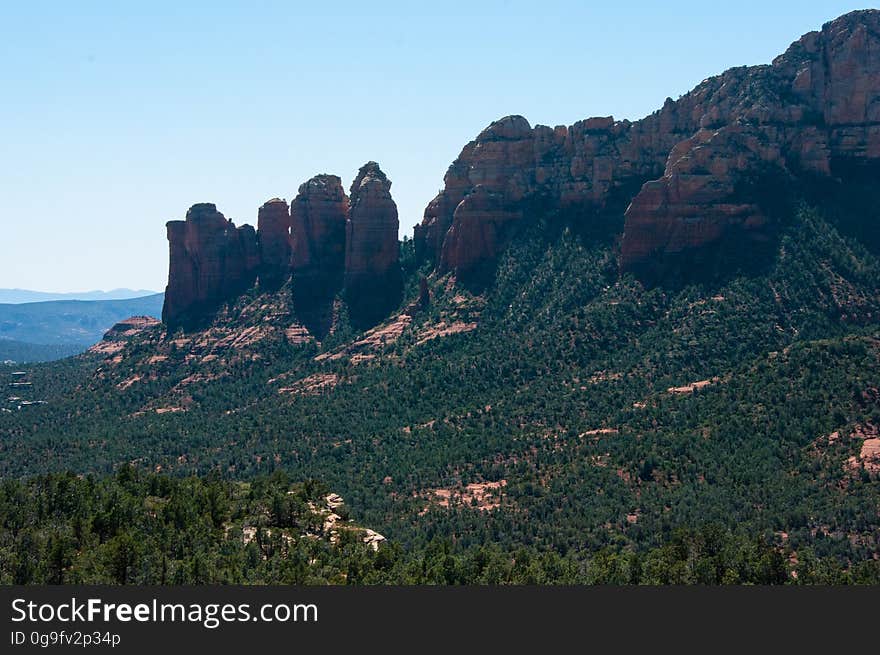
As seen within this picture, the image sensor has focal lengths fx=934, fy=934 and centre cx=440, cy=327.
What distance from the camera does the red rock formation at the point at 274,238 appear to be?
553 ft

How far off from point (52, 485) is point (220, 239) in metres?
107

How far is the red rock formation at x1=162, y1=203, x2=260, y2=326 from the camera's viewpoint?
16975 centimetres

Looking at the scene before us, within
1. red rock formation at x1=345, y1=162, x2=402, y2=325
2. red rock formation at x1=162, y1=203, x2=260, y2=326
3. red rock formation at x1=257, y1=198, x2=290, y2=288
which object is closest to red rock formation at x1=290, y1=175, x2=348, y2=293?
red rock formation at x1=345, y1=162, x2=402, y2=325

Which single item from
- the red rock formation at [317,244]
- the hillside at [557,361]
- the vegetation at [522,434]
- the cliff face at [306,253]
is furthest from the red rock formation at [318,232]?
the vegetation at [522,434]

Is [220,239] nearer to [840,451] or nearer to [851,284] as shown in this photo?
[851,284]

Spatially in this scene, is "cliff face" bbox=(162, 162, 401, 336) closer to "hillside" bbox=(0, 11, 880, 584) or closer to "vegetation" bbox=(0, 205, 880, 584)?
"hillside" bbox=(0, 11, 880, 584)

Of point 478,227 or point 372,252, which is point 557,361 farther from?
point 372,252

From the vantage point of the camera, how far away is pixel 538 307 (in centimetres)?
13400

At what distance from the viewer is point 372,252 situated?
156625 mm

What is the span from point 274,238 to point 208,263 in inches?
510

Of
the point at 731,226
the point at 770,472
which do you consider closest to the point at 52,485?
the point at 770,472

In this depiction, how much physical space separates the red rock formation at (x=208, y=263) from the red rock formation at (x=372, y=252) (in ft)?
77.9

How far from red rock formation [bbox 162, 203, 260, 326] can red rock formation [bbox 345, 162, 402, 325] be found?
2374 cm

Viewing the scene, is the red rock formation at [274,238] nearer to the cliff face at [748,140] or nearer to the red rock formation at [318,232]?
the red rock formation at [318,232]
